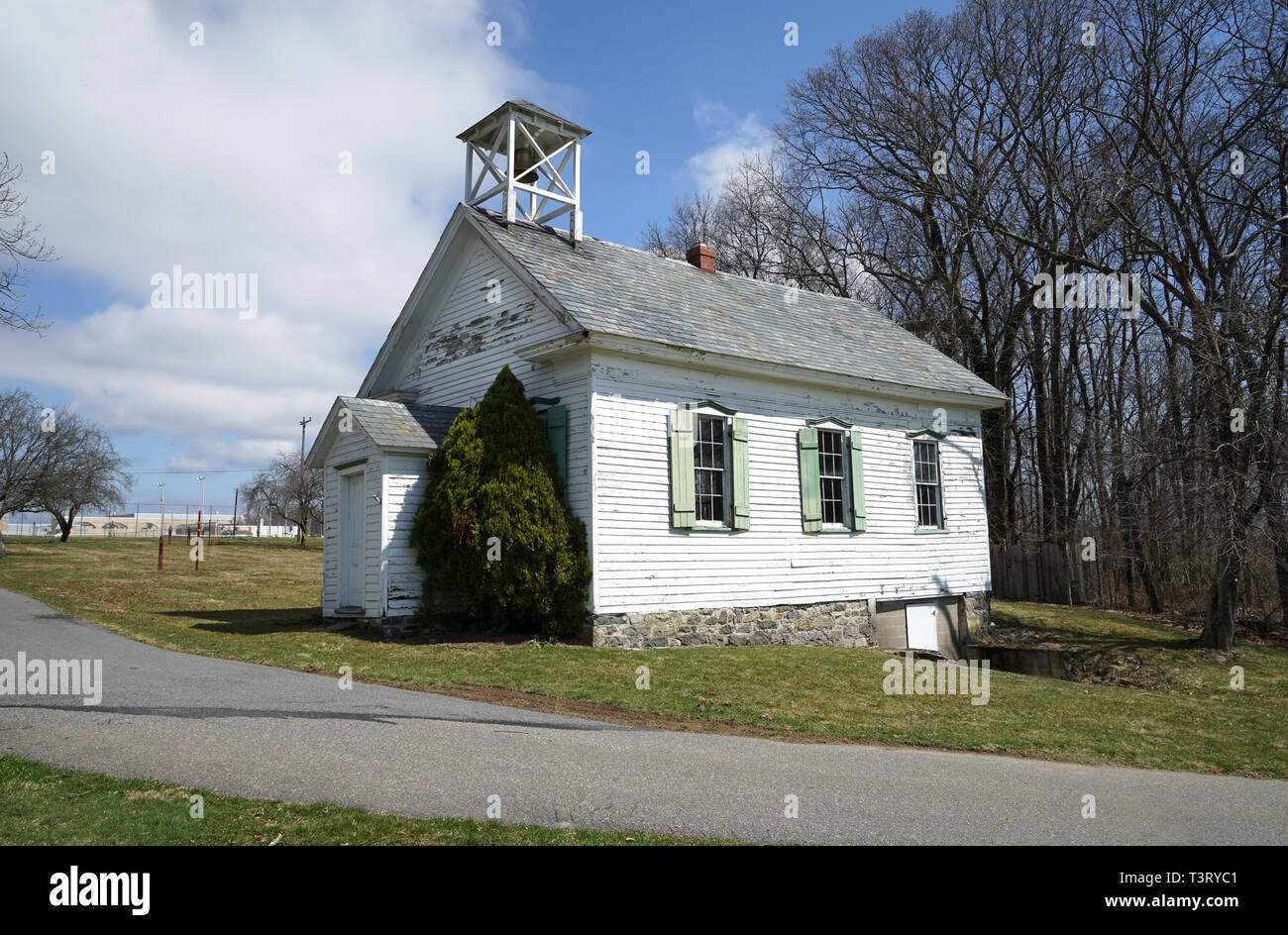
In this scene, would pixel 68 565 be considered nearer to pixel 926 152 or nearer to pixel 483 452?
pixel 483 452

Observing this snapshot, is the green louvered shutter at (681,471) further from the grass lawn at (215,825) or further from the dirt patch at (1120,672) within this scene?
the grass lawn at (215,825)

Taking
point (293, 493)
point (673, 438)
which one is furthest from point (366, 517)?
point (293, 493)

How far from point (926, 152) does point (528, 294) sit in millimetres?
17685

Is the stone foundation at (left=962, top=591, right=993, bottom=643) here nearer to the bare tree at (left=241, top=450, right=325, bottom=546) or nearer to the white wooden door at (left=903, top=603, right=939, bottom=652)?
the white wooden door at (left=903, top=603, right=939, bottom=652)

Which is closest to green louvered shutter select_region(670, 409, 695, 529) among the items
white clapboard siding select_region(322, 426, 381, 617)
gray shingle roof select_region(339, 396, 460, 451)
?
gray shingle roof select_region(339, 396, 460, 451)

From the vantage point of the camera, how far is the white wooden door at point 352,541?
14672mm

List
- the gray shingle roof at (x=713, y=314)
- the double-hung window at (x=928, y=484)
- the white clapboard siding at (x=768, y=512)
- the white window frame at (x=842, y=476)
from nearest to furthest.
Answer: the white clapboard siding at (x=768, y=512)
the gray shingle roof at (x=713, y=314)
the white window frame at (x=842, y=476)
the double-hung window at (x=928, y=484)

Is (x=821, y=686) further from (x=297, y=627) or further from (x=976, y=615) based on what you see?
(x=976, y=615)

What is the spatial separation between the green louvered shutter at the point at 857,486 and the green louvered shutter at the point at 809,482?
3.07 ft

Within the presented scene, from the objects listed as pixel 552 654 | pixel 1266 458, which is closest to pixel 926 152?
pixel 1266 458

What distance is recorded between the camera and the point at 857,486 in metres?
16.8

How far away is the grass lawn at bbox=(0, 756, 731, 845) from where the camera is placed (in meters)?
4.62

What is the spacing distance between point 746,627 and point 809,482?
9.86 feet

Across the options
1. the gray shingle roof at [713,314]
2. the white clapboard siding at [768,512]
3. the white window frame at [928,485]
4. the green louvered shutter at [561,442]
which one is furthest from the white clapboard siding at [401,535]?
the white window frame at [928,485]
